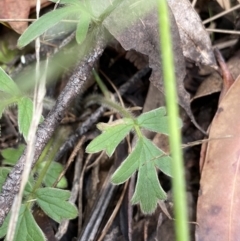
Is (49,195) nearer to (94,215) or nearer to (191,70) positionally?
(94,215)

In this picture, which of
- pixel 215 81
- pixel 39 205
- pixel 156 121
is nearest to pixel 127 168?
pixel 156 121

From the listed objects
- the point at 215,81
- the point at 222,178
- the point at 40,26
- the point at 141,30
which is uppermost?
the point at 40,26

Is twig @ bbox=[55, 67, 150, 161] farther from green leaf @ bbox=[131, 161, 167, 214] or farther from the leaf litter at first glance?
green leaf @ bbox=[131, 161, 167, 214]

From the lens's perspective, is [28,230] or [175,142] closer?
[175,142]

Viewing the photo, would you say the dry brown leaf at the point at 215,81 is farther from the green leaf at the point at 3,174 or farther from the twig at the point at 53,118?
the green leaf at the point at 3,174

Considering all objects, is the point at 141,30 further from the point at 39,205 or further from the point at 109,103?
the point at 39,205

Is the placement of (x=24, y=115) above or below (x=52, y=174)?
above
